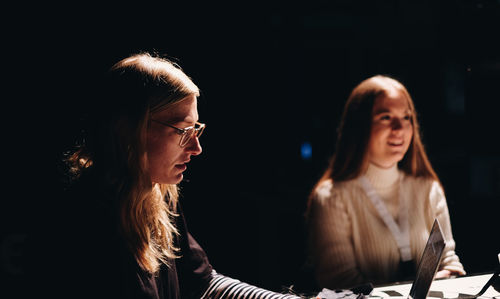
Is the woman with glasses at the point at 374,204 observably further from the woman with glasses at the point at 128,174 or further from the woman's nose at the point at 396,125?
Result: the woman with glasses at the point at 128,174

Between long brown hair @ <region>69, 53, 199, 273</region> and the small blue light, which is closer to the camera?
long brown hair @ <region>69, 53, 199, 273</region>

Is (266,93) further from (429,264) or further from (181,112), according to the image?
(429,264)

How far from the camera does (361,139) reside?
2.41 metres

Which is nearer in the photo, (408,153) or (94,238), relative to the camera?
(94,238)

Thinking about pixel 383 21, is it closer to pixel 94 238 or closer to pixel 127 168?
pixel 127 168

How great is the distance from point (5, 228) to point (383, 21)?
8.90ft

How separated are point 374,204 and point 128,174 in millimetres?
1405

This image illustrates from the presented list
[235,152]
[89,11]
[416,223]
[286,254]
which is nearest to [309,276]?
[286,254]

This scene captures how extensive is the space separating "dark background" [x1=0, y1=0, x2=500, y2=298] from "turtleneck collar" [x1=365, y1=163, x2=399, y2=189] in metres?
0.75

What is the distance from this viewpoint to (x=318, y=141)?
3311mm

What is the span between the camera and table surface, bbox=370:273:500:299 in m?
1.77

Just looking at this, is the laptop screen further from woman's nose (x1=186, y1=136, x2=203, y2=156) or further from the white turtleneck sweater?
woman's nose (x1=186, y1=136, x2=203, y2=156)

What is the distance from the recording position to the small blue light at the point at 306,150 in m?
3.20

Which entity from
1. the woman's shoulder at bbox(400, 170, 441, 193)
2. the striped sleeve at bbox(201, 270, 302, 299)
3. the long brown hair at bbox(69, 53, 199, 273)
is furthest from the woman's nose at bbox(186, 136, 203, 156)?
the woman's shoulder at bbox(400, 170, 441, 193)
